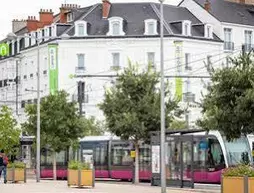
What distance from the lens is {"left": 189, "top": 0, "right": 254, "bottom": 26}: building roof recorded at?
88.1m

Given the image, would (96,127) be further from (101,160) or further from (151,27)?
(101,160)

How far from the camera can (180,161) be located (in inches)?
1572

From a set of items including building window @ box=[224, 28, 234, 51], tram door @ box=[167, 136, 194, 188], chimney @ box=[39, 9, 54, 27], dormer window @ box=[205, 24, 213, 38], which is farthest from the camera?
chimney @ box=[39, 9, 54, 27]

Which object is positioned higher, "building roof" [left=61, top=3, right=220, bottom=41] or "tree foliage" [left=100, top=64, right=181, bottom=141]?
Answer: "building roof" [left=61, top=3, right=220, bottom=41]

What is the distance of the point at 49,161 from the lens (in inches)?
2180

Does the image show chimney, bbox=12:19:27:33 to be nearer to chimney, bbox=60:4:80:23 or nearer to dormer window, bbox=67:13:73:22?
chimney, bbox=60:4:80:23

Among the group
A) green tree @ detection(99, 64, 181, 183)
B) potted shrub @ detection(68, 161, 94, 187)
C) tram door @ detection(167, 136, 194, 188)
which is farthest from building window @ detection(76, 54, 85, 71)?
potted shrub @ detection(68, 161, 94, 187)

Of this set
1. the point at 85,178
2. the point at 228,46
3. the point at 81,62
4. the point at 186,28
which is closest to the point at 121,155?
the point at 85,178

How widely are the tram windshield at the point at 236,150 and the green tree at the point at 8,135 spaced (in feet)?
78.0

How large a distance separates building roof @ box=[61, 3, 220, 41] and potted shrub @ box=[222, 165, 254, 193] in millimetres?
54542

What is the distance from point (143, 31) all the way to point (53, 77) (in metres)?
10.5

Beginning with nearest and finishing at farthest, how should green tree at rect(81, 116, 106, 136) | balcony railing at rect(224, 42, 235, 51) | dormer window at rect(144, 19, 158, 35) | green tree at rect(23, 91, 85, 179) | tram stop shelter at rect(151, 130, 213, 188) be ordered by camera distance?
tram stop shelter at rect(151, 130, 213, 188) < green tree at rect(23, 91, 85, 179) < green tree at rect(81, 116, 106, 136) < dormer window at rect(144, 19, 158, 35) < balcony railing at rect(224, 42, 235, 51)

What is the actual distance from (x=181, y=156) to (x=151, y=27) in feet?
142

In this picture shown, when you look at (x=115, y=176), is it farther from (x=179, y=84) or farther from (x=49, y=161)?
(x=179, y=84)
